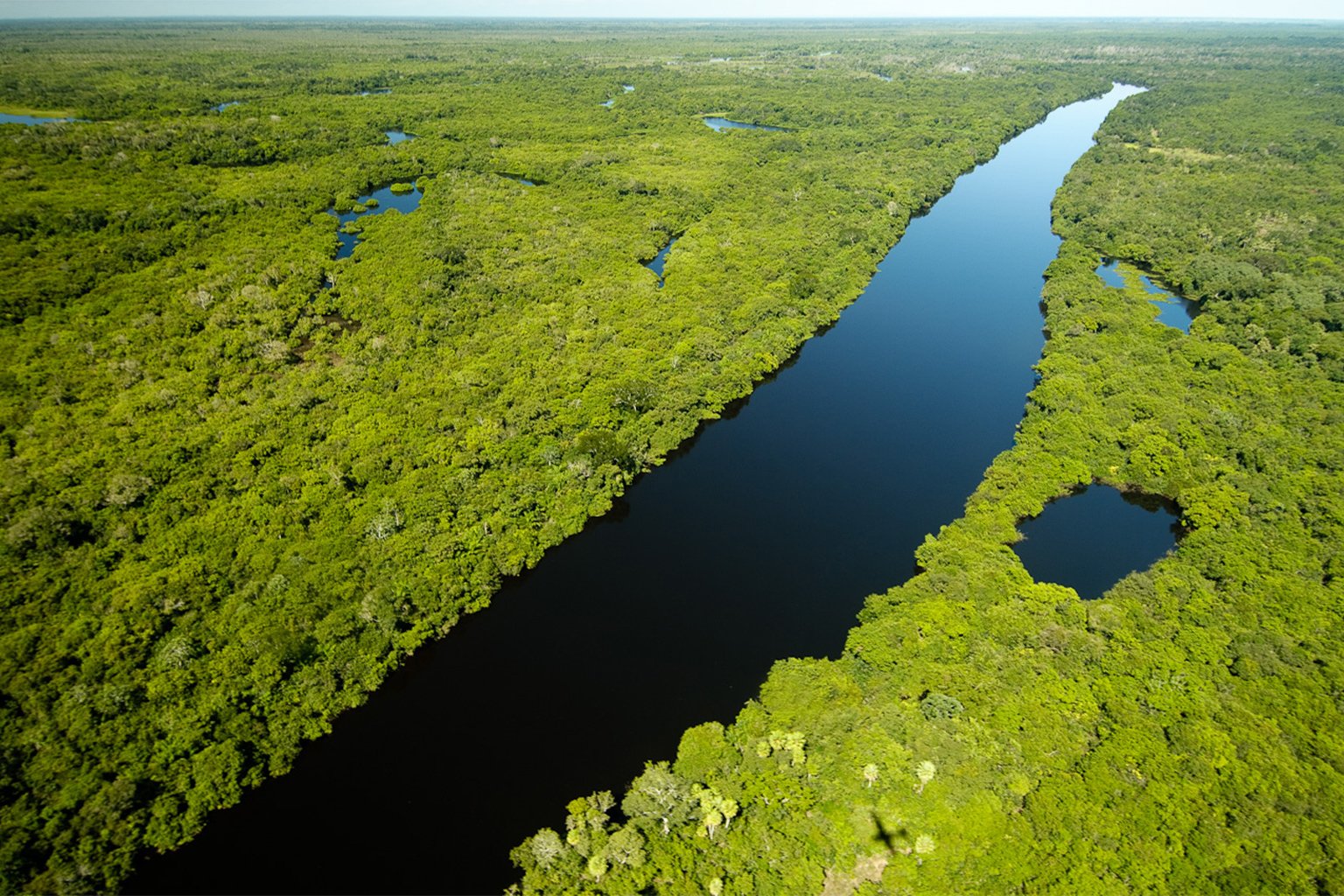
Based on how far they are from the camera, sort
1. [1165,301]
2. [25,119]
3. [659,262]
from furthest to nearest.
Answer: [25,119] → [659,262] → [1165,301]

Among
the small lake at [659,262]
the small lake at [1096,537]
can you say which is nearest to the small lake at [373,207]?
the small lake at [659,262]

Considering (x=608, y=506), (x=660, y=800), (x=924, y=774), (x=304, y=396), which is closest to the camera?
(x=660, y=800)

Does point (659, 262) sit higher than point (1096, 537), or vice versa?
point (659, 262)

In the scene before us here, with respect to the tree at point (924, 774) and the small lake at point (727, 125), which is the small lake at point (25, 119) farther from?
the tree at point (924, 774)

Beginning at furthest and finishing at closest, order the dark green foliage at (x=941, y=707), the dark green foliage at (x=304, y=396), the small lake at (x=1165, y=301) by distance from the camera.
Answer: the small lake at (x=1165, y=301), the dark green foliage at (x=941, y=707), the dark green foliage at (x=304, y=396)

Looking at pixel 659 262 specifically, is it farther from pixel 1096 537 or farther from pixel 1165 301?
pixel 1165 301

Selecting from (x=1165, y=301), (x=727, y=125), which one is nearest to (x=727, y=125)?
(x=727, y=125)

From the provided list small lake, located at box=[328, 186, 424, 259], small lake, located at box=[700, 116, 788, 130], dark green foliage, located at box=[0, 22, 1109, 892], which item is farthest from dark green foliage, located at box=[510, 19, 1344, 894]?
small lake, located at box=[700, 116, 788, 130]
